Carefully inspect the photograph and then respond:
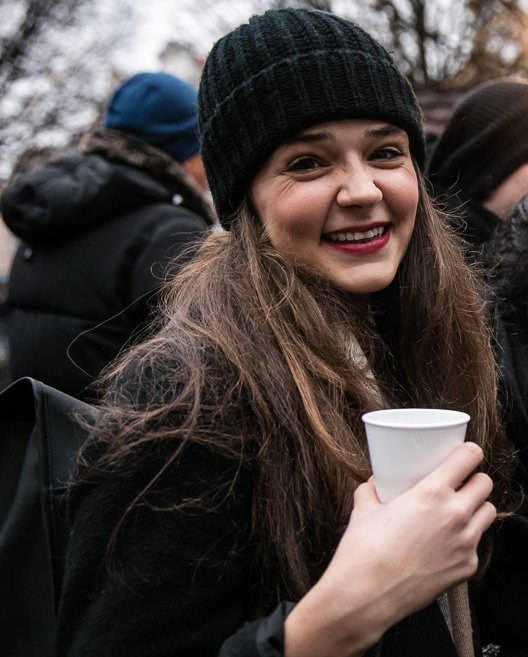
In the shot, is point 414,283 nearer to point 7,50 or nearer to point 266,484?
point 266,484

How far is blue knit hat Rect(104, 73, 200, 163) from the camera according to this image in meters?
3.47

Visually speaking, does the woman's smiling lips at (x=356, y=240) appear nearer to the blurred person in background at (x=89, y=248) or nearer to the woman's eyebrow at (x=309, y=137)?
the woman's eyebrow at (x=309, y=137)

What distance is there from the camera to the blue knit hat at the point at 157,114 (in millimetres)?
3467

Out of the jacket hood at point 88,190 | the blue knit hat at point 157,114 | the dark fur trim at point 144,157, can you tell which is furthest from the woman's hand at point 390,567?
the blue knit hat at point 157,114

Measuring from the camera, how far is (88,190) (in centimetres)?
314

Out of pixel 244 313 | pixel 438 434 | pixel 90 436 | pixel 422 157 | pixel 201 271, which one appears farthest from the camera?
pixel 422 157

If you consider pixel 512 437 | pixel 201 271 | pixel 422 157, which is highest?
pixel 422 157

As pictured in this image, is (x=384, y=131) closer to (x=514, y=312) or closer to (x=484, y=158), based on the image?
(x=514, y=312)

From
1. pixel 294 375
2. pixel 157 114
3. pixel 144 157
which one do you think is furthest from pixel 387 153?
pixel 157 114

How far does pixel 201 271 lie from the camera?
183cm

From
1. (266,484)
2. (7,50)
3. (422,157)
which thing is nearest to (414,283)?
(422,157)

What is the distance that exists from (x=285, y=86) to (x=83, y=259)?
160 cm

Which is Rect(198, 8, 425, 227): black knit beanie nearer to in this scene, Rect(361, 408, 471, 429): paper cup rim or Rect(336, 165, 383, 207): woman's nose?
Rect(336, 165, 383, 207): woman's nose

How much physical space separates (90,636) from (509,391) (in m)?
1.26
